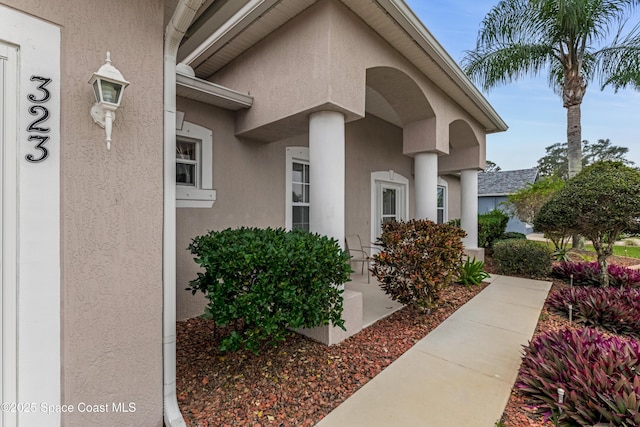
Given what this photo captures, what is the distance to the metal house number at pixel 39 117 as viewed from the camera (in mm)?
1882

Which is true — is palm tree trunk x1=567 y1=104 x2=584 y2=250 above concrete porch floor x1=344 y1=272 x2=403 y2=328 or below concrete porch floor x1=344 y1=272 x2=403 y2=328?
above

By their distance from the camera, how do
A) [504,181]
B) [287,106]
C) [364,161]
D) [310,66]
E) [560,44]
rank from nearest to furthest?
[310,66] → [287,106] → [364,161] → [560,44] → [504,181]

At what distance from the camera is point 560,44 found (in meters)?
10.6

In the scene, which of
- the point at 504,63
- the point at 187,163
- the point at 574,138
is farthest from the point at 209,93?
the point at 574,138

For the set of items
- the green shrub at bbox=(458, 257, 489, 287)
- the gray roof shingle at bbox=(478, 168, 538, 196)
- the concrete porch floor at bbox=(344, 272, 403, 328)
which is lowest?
the concrete porch floor at bbox=(344, 272, 403, 328)

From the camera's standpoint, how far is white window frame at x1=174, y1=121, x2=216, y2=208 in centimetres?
472

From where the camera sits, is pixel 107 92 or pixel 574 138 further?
pixel 574 138

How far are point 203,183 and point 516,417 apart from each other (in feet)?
16.7

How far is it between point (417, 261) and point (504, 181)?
24686mm

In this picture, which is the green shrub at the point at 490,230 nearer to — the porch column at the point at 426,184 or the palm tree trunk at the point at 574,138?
the palm tree trunk at the point at 574,138

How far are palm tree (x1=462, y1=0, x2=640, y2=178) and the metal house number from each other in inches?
470

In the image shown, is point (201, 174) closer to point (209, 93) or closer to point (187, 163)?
point (187, 163)

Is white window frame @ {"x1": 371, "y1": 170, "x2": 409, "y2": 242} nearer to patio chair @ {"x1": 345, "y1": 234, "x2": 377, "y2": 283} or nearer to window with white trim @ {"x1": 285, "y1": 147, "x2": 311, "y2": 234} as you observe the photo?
patio chair @ {"x1": 345, "y1": 234, "x2": 377, "y2": 283}

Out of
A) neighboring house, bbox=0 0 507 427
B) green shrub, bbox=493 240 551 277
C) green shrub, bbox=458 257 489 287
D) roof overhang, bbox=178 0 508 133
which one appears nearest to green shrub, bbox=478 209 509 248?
green shrub, bbox=493 240 551 277
